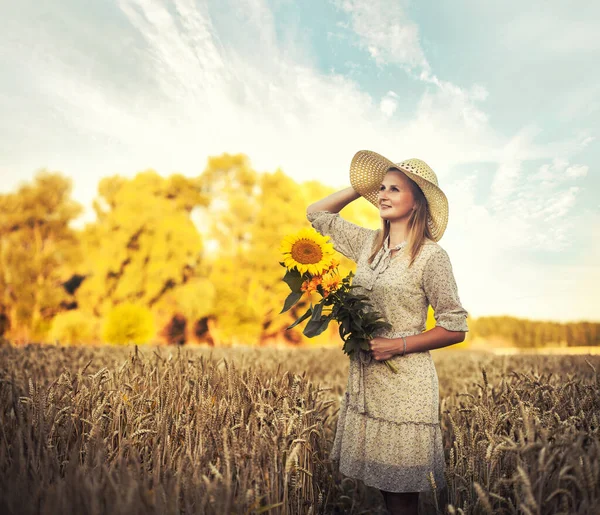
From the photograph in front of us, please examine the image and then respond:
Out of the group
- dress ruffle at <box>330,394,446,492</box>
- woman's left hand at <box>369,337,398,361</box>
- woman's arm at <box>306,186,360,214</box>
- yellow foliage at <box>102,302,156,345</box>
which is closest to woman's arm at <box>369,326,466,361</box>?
woman's left hand at <box>369,337,398,361</box>

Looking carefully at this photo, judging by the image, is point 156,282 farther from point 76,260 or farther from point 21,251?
point 21,251

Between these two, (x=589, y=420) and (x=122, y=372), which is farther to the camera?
(x=122, y=372)

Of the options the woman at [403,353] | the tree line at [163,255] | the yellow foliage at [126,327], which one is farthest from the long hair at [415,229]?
the tree line at [163,255]

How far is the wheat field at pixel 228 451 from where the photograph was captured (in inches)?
67.9

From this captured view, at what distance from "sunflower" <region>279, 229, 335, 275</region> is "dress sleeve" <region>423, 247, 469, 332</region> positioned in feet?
2.00

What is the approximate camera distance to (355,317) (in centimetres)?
266

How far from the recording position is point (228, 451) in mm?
1986

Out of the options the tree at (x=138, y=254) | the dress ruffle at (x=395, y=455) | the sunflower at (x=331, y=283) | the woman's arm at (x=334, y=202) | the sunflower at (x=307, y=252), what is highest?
the tree at (x=138, y=254)

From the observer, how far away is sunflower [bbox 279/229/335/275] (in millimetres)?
2723

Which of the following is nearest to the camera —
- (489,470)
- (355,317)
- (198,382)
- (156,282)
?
(489,470)

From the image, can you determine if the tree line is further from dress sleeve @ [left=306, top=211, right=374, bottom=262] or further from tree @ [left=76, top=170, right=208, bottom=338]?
dress sleeve @ [left=306, top=211, right=374, bottom=262]

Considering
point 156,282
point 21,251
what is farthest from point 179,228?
point 21,251

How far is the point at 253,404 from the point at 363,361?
2.56 feet

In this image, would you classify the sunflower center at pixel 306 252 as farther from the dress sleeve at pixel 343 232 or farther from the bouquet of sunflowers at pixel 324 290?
the dress sleeve at pixel 343 232
